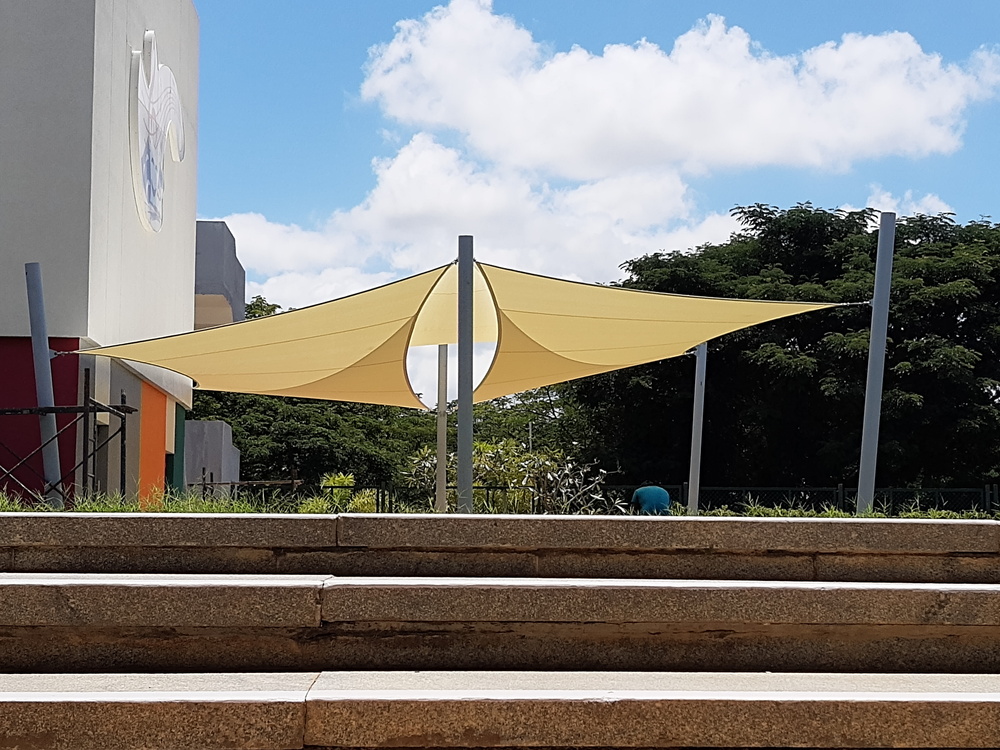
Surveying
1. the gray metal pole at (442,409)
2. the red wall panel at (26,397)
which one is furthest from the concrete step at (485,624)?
the red wall panel at (26,397)

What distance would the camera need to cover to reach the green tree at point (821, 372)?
23359 millimetres

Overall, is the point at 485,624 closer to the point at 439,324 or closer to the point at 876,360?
the point at 876,360

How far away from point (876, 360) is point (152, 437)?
10.6 m

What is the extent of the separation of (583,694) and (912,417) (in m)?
20.9

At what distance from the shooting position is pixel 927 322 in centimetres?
2445

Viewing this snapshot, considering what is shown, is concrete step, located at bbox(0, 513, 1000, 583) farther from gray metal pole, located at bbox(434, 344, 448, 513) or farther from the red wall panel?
the red wall panel

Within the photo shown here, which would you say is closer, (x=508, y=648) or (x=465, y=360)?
(x=508, y=648)

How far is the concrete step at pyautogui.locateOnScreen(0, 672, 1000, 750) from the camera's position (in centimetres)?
372

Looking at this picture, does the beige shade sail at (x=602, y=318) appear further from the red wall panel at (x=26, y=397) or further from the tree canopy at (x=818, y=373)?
the tree canopy at (x=818, y=373)

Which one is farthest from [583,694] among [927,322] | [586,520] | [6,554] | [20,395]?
[927,322]

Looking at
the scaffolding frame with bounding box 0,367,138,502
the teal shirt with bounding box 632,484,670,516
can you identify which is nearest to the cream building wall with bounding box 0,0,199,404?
the scaffolding frame with bounding box 0,367,138,502

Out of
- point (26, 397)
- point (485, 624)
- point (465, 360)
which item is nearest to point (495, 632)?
point (485, 624)

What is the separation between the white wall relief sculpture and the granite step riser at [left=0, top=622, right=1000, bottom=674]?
994 cm

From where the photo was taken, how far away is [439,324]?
40.1 feet
